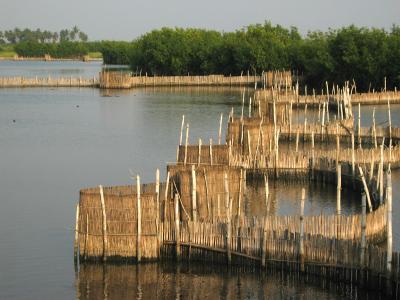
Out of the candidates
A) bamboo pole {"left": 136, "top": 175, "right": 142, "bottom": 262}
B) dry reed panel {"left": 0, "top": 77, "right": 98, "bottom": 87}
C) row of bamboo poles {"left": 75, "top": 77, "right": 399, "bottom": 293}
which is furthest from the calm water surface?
dry reed panel {"left": 0, "top": 77, "right": 98, "bottom": 87}

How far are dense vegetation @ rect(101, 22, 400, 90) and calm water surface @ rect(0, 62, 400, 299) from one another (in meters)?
10.5

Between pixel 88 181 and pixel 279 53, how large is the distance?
62.0m

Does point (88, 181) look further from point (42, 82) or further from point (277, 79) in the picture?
point (42, 82)

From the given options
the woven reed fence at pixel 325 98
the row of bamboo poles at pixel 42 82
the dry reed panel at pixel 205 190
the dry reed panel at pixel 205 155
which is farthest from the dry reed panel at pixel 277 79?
the dry reed panel at pixel 205 190

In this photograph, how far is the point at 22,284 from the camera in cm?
2042

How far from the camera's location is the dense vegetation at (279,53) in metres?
70.9

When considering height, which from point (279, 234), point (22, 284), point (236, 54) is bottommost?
point (22, 284)

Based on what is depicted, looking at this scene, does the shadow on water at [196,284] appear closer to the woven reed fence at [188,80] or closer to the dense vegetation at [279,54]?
the dense vegetation at [279,54]

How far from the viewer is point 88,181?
32.5 m

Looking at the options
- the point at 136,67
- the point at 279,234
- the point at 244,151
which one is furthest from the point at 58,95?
the point at 279,234

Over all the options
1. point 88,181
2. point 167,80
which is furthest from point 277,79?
point 88,181

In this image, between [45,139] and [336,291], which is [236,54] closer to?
[45,139]

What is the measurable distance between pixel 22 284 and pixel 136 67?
291 ft

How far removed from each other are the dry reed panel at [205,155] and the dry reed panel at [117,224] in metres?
7.52
